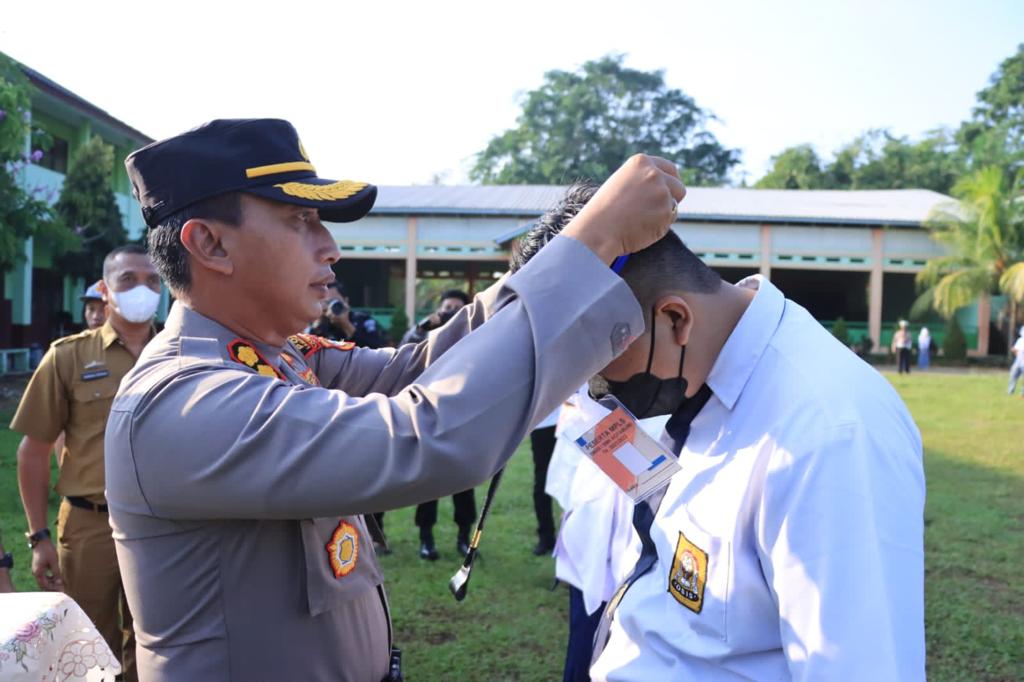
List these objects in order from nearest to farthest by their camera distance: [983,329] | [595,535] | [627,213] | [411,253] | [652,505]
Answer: [627,213], [652,505], [595,535], [411,253], [983,329]

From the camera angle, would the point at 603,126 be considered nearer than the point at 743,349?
No

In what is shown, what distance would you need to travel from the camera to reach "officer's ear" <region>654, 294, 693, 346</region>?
1.74 meters

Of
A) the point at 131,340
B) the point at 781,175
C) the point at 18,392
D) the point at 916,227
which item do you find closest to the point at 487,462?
the point at 131,340

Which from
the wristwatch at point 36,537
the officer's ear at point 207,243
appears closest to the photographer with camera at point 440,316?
the wristwatch at point 36,537

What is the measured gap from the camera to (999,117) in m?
45.2

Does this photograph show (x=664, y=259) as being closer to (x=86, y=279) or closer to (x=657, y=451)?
(x=657, y=451)

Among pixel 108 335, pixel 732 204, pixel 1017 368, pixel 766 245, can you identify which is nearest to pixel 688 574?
pixel 108 335

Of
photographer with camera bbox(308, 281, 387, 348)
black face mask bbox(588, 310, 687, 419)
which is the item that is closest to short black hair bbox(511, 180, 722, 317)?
black face mask bbox(588, 310, 687, 419)

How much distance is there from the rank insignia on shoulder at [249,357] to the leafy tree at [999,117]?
47338mm

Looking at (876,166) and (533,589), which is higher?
(876,166)

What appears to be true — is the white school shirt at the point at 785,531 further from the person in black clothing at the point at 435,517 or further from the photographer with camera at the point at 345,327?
the photographer with camera at the point at 345,327

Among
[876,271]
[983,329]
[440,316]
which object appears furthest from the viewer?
[983,329]

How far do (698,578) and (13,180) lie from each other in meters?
14.0

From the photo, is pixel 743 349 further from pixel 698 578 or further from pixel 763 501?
pixel 698 578
